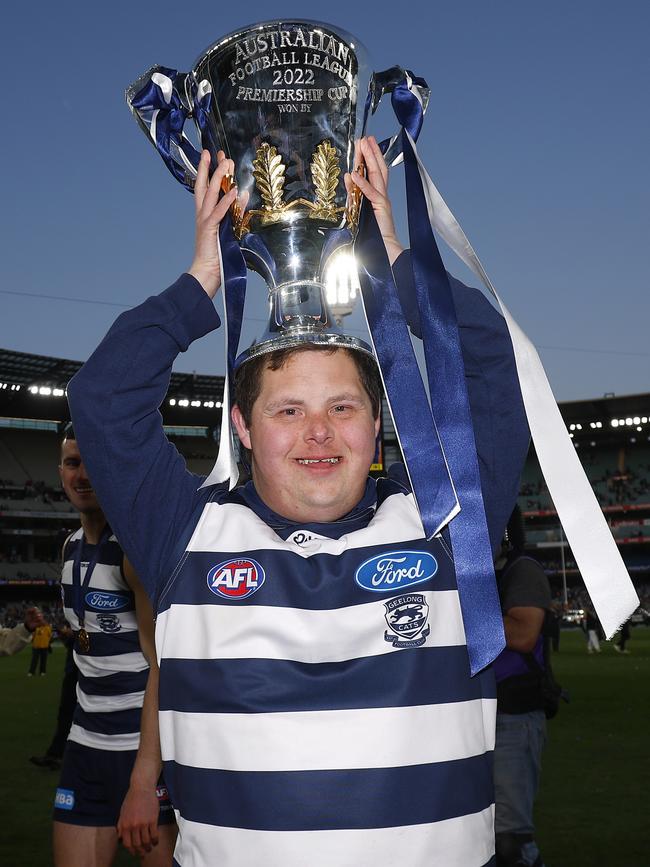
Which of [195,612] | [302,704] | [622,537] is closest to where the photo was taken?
[302,704]

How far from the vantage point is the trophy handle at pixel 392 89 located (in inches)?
83.3

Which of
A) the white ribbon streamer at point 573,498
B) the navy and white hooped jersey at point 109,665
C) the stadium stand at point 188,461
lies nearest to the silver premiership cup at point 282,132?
the white ribbon streamer at point 573,498

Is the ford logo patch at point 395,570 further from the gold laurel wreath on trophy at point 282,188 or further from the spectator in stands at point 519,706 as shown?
the spectator in stands at point 519,706

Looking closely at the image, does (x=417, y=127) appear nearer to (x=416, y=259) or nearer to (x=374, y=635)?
(x=416, y=259)

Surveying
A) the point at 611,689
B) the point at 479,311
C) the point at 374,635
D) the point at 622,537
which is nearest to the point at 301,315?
the point at 479,311

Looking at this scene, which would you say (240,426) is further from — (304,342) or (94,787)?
(94,787)

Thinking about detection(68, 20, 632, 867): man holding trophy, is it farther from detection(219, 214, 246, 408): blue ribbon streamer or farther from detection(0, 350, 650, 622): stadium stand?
detection(0, 350, 650, 622): stadium stand

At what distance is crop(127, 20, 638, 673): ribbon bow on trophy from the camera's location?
1.81m

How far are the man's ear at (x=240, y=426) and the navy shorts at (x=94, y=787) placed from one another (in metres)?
1.80

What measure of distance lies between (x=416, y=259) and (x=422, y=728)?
0.95 meters

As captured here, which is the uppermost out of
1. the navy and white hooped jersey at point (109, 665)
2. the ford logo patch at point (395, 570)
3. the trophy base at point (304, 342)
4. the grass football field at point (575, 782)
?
the trophy base at point (304, 342)

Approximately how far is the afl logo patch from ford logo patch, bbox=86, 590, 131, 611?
2016 mm

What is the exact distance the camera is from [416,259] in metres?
1.93

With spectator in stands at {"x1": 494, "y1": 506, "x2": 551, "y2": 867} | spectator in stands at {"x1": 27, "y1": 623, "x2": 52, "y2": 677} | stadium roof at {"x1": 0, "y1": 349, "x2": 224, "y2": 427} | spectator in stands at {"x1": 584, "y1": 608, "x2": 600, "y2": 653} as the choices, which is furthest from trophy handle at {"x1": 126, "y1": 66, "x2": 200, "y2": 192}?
stadium roof at {"x1": 0, "y1": 349, "x2": 224, "y2": 427}
